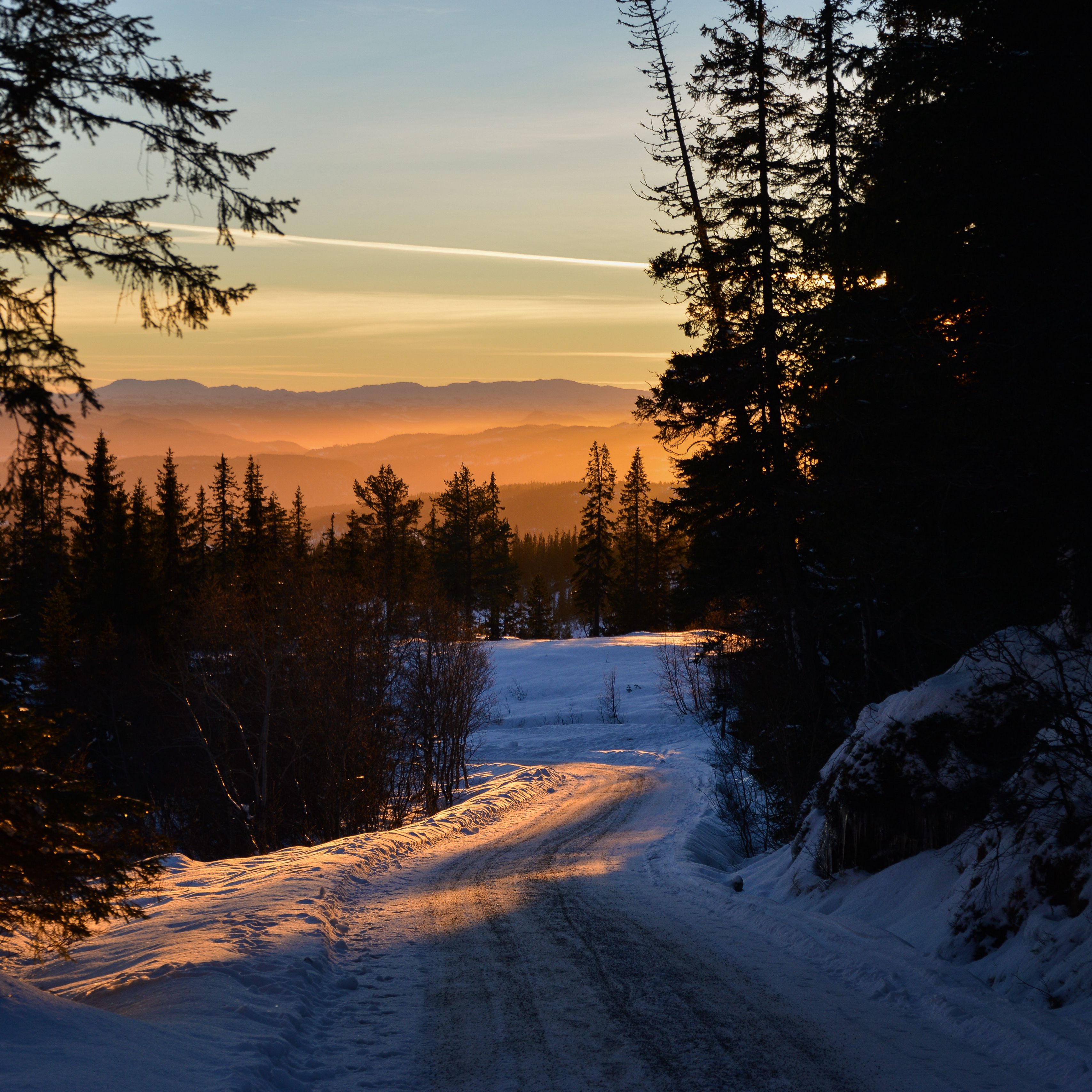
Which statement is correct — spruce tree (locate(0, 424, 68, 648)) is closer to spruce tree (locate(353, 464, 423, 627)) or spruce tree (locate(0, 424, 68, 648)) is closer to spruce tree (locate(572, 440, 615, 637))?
spruce tree (locate(353, 464, 423, 627))

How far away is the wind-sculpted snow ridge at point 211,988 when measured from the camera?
17.0 ft

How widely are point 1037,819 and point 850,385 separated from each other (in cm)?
572

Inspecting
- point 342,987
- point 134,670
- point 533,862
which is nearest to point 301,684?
point 134,670

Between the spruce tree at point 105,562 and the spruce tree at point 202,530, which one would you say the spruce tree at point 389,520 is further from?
the spruce tree at point 105,562

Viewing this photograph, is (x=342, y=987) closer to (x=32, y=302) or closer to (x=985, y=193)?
(x=32, y=302)

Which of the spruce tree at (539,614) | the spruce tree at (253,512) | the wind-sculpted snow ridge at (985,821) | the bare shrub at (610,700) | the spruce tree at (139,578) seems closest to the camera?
the wind-sculpted snow ridge at (985,821)

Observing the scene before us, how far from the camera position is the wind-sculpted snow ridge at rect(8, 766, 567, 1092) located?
5.19 m

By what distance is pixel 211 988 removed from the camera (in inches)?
277

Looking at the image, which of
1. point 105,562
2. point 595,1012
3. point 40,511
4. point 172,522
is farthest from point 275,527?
point 595,1012

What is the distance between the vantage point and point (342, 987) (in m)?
7.67

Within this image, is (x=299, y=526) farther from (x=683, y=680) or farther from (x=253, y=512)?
(x=683, y=680)

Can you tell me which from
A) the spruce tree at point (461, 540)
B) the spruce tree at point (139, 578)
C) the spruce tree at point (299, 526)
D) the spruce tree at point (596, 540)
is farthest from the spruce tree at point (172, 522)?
the spruce tree at point (596, 540)

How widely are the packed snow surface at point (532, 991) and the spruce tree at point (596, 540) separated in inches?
2361

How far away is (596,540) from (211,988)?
67.0 m
